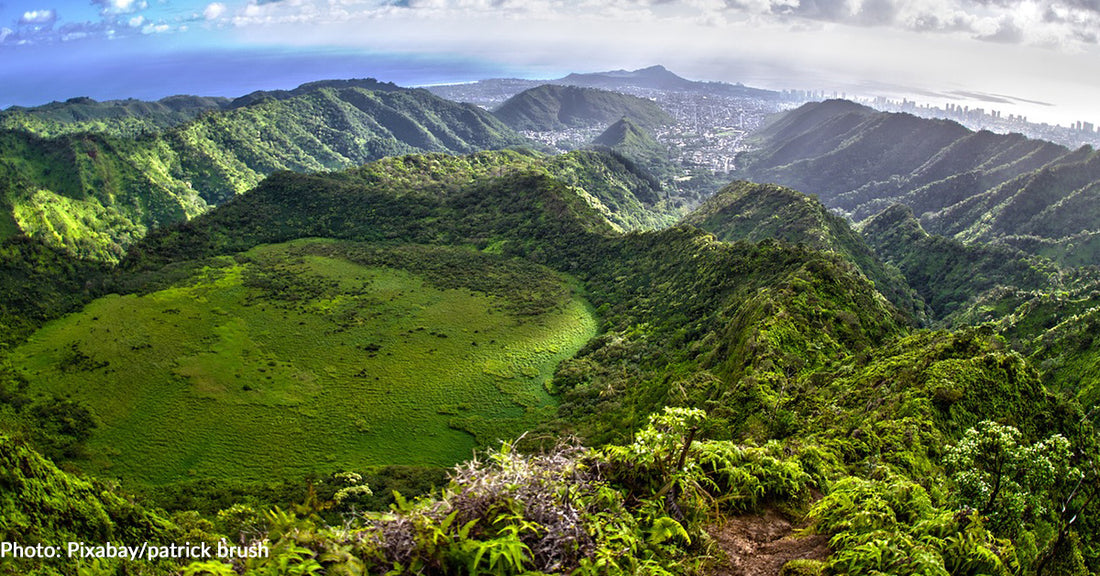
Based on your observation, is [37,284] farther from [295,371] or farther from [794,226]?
[794,226]

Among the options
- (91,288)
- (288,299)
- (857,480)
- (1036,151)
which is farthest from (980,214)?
(91,288)

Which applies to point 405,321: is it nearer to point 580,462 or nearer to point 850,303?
point 850,303

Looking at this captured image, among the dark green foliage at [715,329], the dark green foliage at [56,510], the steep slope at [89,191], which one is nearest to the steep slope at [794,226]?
the dark green foliage at [715,329]

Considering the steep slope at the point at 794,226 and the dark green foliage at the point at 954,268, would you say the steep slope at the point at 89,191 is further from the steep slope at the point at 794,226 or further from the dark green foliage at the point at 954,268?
the dark green foliage at the point at 954,268

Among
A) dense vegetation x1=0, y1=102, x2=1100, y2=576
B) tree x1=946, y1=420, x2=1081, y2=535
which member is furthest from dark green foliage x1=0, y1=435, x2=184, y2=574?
tree x1=946, y1=420, x2=1081, y2=535

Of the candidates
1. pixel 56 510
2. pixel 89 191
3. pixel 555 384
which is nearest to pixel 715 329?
pixel 555 384

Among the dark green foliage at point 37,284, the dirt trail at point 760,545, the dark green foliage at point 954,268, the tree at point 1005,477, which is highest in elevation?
the tree at point 1005,477

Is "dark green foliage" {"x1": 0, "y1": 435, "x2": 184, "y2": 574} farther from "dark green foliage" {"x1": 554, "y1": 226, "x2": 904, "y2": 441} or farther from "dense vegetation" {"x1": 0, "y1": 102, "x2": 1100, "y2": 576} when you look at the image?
"dark green foliage" {"x1": 554, "y1": 226, "x2": 904, "y2": 441}
